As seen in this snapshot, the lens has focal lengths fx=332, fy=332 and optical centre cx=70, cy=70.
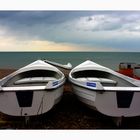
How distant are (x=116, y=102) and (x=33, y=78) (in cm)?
95

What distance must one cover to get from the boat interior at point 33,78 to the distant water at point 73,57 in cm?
20

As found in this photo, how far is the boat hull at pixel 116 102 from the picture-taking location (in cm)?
249

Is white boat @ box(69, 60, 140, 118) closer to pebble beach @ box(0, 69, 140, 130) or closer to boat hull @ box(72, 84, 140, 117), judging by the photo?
boat hull @ box(72, 84, 140, 117)

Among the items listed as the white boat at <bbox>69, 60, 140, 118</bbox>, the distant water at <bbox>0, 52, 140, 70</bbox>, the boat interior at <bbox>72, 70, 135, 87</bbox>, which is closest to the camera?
the white boat at <bbox>69, 60, 140, 118</bbox>

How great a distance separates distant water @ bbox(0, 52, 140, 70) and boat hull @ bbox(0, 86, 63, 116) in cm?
72

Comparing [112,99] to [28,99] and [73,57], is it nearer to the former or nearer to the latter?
[28,99]

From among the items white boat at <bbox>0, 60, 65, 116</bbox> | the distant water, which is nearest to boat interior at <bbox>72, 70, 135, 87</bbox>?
the distant water

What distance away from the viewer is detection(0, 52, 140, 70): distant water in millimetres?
3232

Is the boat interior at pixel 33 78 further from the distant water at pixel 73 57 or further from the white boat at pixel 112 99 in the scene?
the white boat at pixel 112 99

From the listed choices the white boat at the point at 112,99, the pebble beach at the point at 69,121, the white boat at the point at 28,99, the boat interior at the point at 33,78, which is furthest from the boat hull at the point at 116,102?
the boat interior at the point at 33,78

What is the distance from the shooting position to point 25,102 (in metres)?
2.51
